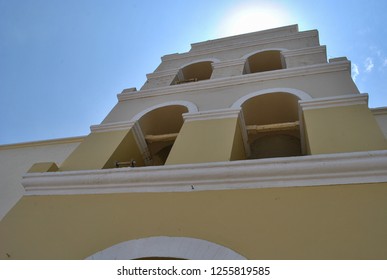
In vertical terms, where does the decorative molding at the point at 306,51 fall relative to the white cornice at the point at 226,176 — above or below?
above

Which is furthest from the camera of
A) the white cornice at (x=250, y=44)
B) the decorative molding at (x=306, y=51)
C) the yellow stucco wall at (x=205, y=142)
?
the white cornice at (x=250, y=44)

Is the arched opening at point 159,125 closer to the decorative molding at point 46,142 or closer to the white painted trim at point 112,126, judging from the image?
the white painted trim at point 112,126

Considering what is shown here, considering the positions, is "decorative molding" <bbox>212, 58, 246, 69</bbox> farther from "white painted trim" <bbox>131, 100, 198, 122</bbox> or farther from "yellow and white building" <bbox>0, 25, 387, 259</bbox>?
"white painted trim" <bbox>131, 100, 198, 122</bbox>

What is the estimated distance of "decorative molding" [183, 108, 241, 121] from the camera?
18.3 feet

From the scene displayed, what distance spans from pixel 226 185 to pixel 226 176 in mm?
110

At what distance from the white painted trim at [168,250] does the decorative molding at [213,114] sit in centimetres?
278

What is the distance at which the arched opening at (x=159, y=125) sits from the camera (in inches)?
262

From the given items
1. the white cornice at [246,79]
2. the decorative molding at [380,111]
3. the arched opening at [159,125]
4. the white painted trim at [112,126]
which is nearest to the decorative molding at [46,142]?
the white cornice at [246,79]

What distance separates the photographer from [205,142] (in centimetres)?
495

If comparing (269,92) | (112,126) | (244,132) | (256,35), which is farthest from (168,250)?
(256,35)

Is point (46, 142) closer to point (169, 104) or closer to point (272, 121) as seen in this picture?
point (169, 104)

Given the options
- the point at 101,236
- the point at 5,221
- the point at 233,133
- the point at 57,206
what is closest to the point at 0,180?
the point at 5,221

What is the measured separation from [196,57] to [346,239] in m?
9.14
